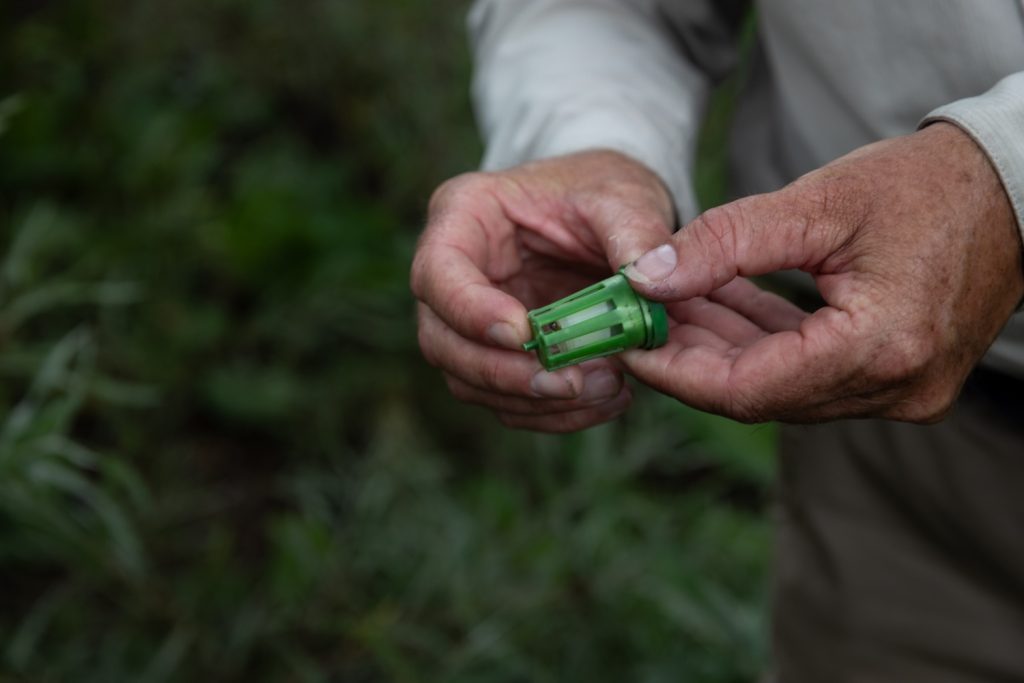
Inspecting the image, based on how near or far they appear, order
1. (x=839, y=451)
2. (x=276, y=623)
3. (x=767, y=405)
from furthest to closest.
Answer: (x=276, y=623) → (x=839, y=451) → (x=767, y=405)

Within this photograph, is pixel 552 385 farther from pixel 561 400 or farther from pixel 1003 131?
pixel 1003 131

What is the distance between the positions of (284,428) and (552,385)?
5.08 ft

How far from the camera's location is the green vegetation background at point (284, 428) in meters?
1.93

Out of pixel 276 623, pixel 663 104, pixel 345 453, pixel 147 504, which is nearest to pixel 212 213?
pixel 345 453

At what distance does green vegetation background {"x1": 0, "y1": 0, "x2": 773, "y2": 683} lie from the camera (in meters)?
1.93

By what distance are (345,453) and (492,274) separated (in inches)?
52.8

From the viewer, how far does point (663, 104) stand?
4.67 ft

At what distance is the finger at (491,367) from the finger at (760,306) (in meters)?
0.21

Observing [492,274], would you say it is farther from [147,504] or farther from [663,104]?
[147,504]

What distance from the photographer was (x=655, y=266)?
3.24 feet

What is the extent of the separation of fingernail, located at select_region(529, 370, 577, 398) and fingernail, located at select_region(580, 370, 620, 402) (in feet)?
0.22

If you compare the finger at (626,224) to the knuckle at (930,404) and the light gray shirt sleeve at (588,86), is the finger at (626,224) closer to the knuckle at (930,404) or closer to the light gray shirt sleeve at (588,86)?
the light gray shirt sleeve at (588,86)

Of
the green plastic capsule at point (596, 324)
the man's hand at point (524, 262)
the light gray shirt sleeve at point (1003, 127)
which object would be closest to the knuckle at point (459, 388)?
the man's hand at point (524, 262)

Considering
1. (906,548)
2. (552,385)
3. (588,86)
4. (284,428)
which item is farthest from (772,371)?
(284,428)
